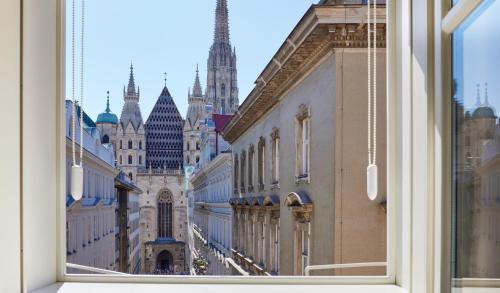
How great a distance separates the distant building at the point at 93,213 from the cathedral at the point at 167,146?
3706cm

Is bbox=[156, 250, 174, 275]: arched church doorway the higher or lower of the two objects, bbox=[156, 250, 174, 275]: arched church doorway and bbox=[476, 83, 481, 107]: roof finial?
the lower

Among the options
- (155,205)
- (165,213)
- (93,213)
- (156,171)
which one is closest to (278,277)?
(93,213)

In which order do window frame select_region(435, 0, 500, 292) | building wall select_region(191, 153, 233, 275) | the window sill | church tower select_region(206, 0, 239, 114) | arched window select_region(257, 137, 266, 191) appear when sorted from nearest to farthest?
1. window frame select_region(435, 0, 500, 292)
2. the window sill
3. arched window select_region(257, 137, 266, 191)
4. building wall select_region(191, 153, 233, 275)
5. church tower select_region(206, 0, 239, 114)

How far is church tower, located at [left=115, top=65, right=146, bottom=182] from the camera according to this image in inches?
2227

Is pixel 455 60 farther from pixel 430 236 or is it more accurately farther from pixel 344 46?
pixel 344 46

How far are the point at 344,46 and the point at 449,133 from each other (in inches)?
194

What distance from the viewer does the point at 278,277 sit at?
1.40m

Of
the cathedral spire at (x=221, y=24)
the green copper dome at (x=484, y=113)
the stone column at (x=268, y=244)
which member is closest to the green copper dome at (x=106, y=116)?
the cathedral spire at (x=221, y=24)

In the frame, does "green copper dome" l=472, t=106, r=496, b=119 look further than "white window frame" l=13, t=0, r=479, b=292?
No

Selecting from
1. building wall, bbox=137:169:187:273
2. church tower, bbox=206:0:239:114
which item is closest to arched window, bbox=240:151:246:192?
building wall, bbox=137:169:187:273

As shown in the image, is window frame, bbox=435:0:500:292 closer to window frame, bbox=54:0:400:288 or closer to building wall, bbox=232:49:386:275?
window frame, bbox=54:0:400:288

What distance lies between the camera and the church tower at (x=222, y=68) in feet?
191

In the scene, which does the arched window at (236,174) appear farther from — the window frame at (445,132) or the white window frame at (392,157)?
the window frame at (445,132)

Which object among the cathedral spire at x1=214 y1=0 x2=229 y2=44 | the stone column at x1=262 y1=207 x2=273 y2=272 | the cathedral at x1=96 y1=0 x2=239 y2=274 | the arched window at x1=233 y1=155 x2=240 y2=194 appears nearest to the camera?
the stone column at x1=262 y1=207 x2=273 y2=272
